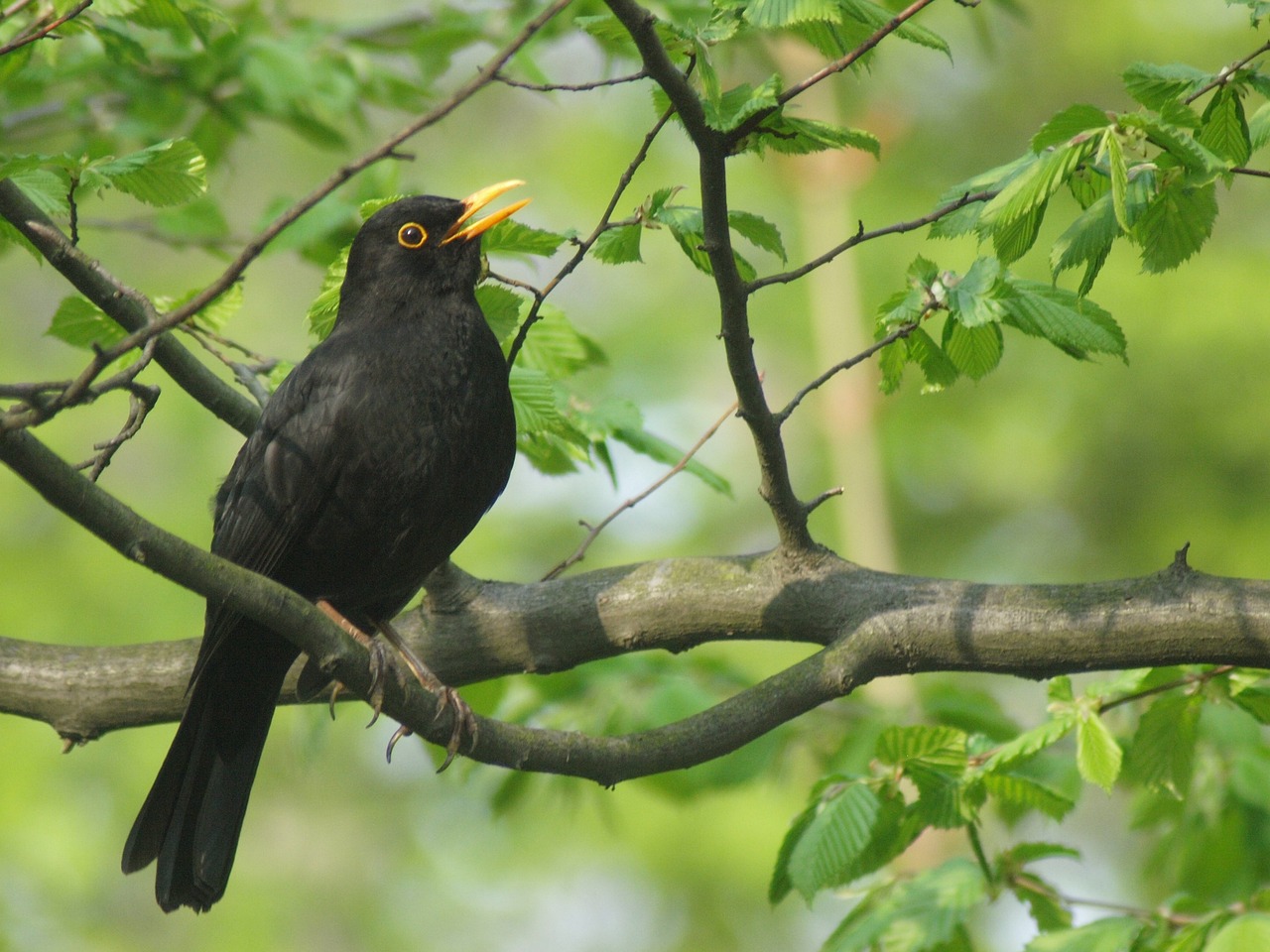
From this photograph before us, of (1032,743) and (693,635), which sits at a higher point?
(693,635)

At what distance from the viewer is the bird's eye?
13.1 feet

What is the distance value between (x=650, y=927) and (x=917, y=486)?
587cm

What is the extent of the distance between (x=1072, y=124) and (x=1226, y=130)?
44 cm

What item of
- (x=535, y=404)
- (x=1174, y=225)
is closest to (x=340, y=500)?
(x=535, y=404)

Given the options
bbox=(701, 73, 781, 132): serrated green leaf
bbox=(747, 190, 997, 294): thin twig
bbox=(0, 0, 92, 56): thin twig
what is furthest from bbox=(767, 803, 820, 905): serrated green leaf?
bbox=(0, 0, 92, 56): thin twig

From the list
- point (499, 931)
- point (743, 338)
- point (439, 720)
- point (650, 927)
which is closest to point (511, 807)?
point (439, 720)

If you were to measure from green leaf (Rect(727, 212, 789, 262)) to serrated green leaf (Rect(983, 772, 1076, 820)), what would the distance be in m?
1.37

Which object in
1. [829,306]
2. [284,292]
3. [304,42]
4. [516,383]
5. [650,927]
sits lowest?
[650,927]

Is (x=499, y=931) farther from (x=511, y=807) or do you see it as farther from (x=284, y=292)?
(x=511, y=807)

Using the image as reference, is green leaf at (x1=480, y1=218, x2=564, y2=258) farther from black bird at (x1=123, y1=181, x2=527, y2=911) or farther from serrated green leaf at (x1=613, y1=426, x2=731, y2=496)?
serrated green leaf at (x1=613, y1=426, x2=731, y2=496)

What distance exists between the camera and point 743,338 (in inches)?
111

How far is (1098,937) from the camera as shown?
9.54 feet

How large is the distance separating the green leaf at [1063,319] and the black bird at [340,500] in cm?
143

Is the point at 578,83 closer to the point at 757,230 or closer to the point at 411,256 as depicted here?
the point at 757,230
